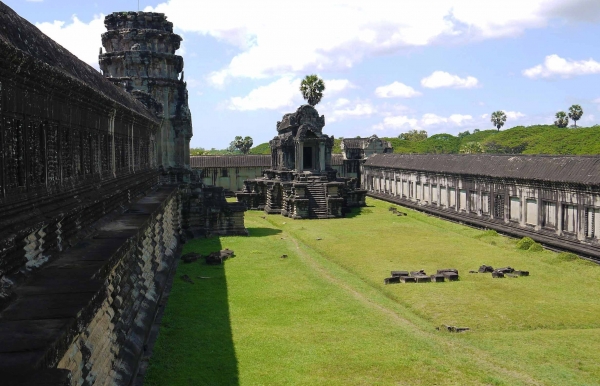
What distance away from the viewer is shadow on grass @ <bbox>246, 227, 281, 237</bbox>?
31819 mm

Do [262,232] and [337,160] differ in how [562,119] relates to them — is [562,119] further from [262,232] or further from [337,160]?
[262,232]

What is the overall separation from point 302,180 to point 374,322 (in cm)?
2833

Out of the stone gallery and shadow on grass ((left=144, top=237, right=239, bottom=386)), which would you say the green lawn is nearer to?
shadow on grass ((left=144, top=237, right=239, bottom=386))

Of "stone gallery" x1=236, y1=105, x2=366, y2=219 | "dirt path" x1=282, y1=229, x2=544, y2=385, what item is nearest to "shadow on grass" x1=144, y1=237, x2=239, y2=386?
"dirt path" x1=282, y1=229, x2=544, y2=385

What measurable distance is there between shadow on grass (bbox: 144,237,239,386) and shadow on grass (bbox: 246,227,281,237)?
12.3 m

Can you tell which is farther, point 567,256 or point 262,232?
point 262,232

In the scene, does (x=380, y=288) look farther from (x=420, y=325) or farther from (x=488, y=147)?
(x=488, y=147)

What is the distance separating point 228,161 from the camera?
196ft

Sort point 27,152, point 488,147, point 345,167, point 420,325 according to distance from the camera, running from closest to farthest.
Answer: point 27,152 < point 420,325 < point 345,167 < point 488,147

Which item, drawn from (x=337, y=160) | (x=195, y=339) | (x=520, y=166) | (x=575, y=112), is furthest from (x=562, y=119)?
(x=195, y=339)

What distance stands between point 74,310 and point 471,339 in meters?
9.75

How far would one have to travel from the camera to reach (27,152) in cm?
809

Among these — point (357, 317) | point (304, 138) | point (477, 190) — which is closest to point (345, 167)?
point (304, 138)

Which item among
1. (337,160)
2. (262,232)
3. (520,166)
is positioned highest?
(337,160)
